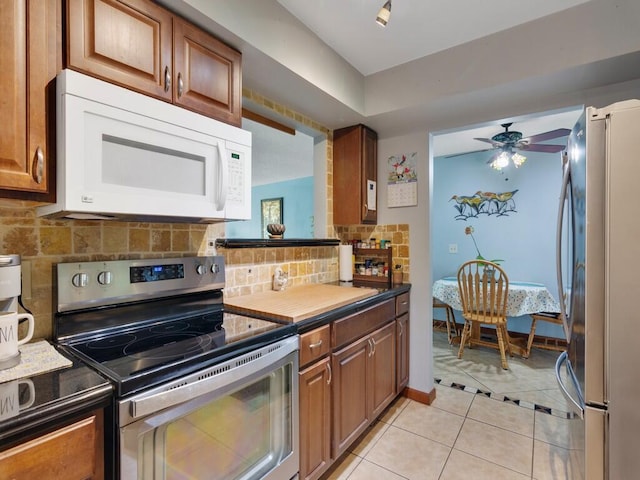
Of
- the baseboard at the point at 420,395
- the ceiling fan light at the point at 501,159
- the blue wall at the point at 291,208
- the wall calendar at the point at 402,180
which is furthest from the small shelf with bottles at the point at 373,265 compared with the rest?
the blue wall at the point at 291,208

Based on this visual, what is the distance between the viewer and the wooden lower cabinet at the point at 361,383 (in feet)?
5.32

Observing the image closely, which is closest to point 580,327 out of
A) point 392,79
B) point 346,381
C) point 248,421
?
point 346,381

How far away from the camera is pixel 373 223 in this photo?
8.47 ft

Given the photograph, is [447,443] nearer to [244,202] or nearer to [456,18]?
[244,202]

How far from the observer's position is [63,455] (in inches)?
27.5

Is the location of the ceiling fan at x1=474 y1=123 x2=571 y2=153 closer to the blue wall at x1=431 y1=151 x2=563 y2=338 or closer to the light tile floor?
the blue wall at x1=431 y1=151 x2=563 y2=338

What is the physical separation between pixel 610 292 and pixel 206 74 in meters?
1.73

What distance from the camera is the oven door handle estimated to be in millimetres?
808

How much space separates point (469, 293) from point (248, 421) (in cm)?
279

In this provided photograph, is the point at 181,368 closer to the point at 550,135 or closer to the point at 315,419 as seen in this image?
the point at 315,419

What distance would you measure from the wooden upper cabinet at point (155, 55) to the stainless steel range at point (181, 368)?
2.24ft

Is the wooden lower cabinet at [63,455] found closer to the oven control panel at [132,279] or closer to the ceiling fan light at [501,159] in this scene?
the oven control panel at [132,279]

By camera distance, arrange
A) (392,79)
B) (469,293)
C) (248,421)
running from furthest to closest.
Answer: (469,293), (392,79), (248,421)

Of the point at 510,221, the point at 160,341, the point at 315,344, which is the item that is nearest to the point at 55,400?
the point at 160,341
